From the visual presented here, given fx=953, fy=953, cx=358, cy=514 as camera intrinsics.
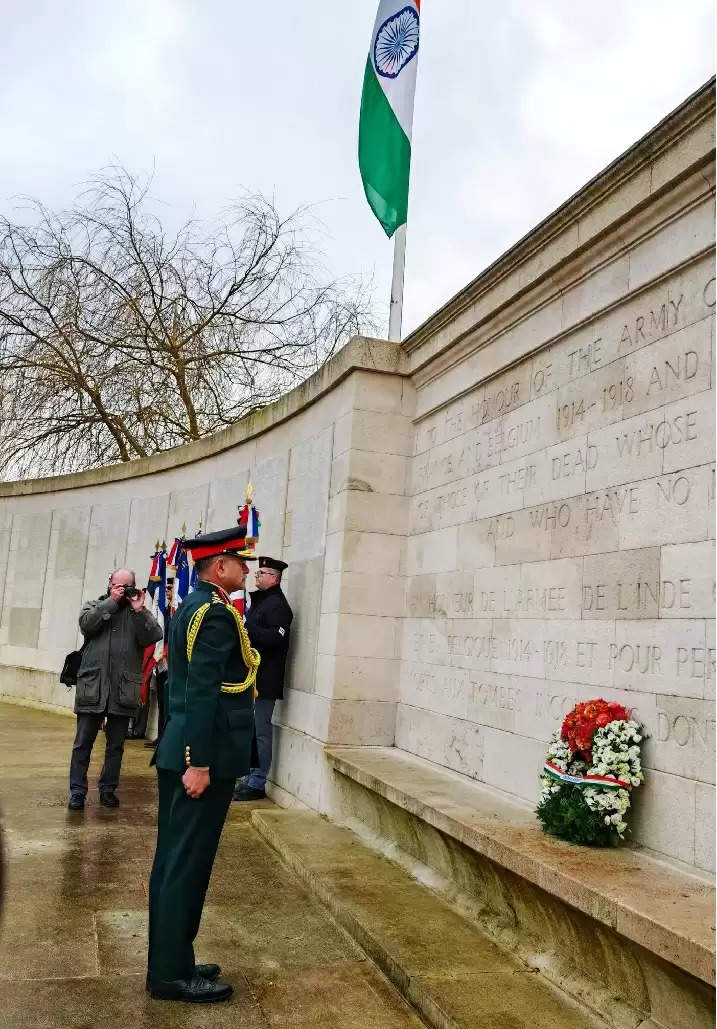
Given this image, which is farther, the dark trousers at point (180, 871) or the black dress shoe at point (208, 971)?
the black dress shoe at point (208, 971)

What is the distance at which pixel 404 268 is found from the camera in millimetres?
8281

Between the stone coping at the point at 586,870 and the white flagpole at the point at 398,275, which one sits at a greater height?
the white flagpole at the point at 398,275

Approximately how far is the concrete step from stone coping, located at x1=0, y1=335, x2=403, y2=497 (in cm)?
356

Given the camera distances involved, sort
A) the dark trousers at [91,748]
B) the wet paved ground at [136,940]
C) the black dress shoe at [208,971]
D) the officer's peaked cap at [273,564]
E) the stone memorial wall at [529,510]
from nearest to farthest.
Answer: the wet paved ground at [136,940] → the black dress shoe at [208,971] → the stone memorial wall at [529,510] → the dark trousers at [91,748] → the officer's peaked cap at [273,564]

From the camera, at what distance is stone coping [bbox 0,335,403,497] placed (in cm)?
742

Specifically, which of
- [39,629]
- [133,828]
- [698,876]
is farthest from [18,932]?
[39,629]

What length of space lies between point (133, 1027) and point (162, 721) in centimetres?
679

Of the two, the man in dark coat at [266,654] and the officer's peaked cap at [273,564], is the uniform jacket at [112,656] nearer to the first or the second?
the man in dark coat at [266,654]

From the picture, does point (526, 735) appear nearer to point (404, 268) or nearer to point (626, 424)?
point (626, 424)

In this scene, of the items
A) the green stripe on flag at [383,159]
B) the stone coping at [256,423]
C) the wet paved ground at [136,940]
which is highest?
the green stripe on flag at [383,159]

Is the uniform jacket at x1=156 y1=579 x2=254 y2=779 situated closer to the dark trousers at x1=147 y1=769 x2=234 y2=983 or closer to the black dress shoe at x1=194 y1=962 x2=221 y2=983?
the dark trousers at x1=147 y1=769 x2=234 y2=983

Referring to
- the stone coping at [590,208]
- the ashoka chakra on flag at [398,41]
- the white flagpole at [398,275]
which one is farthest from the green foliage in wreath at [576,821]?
the ashoka chakra on flag at [398,41]

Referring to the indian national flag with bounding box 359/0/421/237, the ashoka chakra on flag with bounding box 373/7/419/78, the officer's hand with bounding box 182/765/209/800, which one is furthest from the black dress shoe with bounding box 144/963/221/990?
the ashoka chakra on flag with bounding box 373/7/419/78

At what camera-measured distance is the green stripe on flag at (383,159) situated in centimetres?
830
